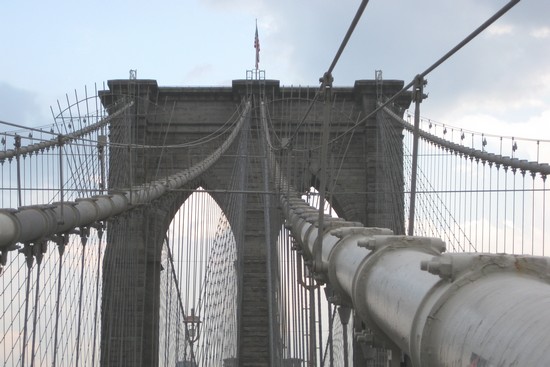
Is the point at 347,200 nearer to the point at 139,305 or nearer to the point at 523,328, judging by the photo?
the point at 139,305

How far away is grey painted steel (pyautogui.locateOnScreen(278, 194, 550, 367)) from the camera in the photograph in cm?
123

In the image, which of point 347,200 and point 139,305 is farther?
point 347,200

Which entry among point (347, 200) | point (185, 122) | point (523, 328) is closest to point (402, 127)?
point (347, 200)

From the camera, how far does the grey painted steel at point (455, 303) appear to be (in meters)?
1.23

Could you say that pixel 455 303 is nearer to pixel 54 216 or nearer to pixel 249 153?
pixel 54 216

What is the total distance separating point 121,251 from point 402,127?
939 centimetres

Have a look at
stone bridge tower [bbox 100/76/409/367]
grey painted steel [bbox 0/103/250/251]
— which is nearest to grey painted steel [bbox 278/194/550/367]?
grey painted steel [bbox 0/103/250/251]

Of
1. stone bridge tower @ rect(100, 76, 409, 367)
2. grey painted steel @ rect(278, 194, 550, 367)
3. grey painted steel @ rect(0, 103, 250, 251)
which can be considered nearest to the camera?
grey painted steel @ rect(278, 194, 550, 367)

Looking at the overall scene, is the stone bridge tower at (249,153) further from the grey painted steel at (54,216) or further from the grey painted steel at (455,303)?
the grey painted steel at (455,303)

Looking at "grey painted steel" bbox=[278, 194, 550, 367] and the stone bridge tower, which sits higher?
the stone bridge tower

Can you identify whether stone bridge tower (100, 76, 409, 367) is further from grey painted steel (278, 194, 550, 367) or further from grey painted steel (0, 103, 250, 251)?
grey painted steel (278, 194, 550, 367)

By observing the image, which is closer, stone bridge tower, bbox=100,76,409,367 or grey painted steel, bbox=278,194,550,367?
grey painted steel, bbox=278,194,550,367

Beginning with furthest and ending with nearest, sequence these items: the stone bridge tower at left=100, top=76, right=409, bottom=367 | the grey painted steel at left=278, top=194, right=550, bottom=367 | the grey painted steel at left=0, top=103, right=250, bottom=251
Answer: the stone bridge tower at left=100, top=76, right=409, bottom=367 → the grey painted steel at left=0, top=103, right=250, bottom=251 → the grey painted steel at left=278, top=194, right=550, bottom=367

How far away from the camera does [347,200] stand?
20016 mm
